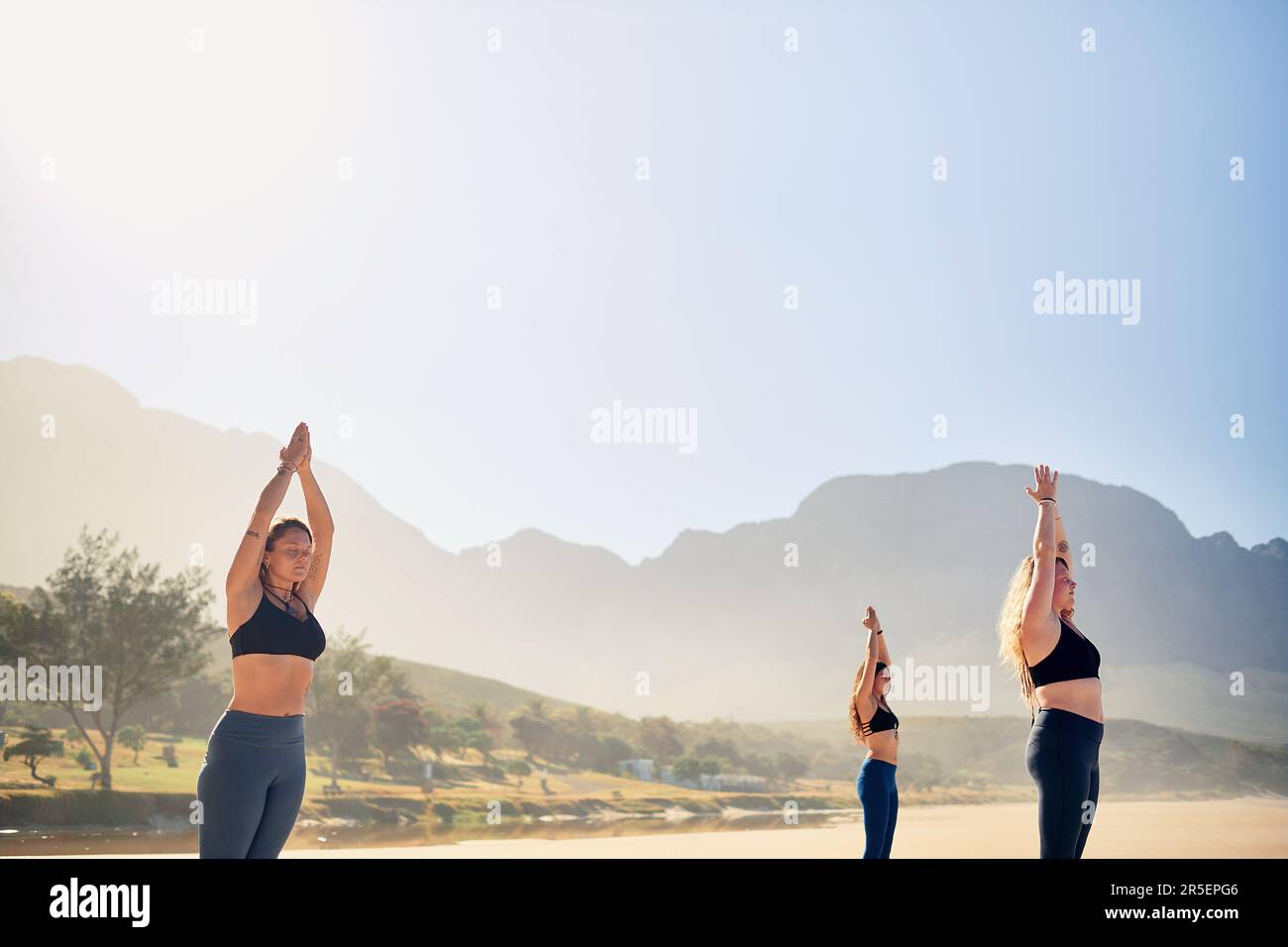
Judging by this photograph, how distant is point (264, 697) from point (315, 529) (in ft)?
2.48

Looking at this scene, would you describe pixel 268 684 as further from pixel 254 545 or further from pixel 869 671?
pixel 869 671

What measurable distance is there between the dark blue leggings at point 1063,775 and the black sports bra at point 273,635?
9.07 ft

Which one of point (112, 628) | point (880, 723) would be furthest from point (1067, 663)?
point (112, 628)

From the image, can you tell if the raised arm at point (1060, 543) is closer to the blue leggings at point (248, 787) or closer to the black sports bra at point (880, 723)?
the black sports bra at point (880, 723)

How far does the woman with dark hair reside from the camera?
3379mm

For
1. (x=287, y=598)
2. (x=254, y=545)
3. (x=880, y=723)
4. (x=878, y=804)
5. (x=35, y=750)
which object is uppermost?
(x=254, y=545)

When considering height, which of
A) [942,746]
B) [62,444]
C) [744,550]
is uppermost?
[62,444]

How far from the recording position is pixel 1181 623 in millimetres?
68062

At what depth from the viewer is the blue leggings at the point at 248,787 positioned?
3.36 meters

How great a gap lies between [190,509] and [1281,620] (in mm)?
75536

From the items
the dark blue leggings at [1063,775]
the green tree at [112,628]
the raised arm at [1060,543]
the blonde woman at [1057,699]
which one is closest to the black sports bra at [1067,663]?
the blonde woman at [1057,699]

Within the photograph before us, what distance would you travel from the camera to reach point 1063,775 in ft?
13.6
